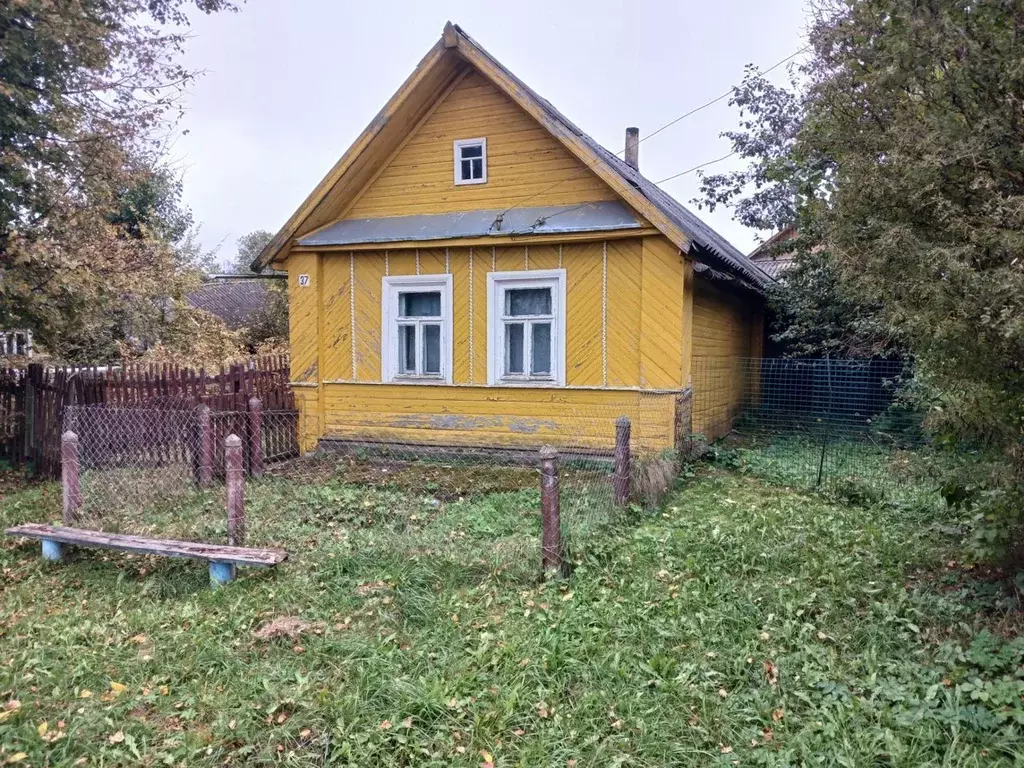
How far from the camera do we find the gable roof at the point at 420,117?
7668mm

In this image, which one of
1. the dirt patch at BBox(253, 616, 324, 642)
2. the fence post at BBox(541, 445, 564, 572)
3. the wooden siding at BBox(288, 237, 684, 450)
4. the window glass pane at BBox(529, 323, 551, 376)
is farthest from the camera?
the window glass pane at BBox(529, 323, 551, 376)

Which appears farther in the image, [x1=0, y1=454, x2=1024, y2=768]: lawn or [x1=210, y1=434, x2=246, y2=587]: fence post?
[x1=210, y1=434, x2=246, y2=587]: fence post

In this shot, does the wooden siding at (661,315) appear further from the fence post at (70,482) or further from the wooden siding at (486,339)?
the fence post at (70,482)

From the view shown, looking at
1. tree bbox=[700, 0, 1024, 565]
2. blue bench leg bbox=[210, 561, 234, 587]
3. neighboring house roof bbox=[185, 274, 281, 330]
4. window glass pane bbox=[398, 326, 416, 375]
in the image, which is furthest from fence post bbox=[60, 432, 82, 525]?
neighboring house roof bbox=[185, 274, 281, 330]

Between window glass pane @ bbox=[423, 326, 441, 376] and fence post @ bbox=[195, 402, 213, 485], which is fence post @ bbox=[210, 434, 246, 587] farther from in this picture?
window glass pane @ bbox=[423, 326, 441, 376]

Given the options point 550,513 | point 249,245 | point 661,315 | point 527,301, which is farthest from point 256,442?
point 249,245

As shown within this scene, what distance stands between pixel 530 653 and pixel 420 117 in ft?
25.8

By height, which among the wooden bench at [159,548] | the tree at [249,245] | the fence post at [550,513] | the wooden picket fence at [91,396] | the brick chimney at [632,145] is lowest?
the wooden bench at [159,548]

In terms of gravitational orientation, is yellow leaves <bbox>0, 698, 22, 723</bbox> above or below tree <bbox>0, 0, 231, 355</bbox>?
below

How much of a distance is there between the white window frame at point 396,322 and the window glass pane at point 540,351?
119 centimetres

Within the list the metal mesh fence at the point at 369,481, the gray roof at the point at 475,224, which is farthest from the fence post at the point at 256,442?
the gray roof at the point at 475,224

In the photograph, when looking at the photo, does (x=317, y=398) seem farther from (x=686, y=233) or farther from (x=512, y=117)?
(x=686, y=233)

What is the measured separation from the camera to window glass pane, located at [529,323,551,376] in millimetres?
8711

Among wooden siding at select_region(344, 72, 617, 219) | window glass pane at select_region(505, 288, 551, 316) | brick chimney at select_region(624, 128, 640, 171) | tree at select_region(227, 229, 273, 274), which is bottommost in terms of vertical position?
window glass pane at select_region(505, 288, 551, 316)
